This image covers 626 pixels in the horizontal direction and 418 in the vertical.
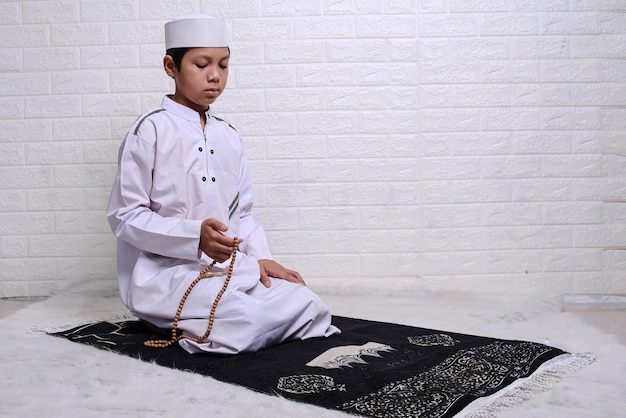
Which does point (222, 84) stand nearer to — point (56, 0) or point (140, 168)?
point (140, 168)

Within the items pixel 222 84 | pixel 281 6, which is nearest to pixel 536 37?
pixel 281 6

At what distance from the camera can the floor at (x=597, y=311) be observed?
9.13ft

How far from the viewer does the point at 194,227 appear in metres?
2.34

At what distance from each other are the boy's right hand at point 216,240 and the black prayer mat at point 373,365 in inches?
12.0

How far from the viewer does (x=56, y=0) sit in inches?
140

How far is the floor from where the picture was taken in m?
2.78

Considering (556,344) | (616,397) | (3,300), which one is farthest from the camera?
(3,300)

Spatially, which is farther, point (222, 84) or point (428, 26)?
point (428, 26)

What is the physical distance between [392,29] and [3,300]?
2210 millimetres

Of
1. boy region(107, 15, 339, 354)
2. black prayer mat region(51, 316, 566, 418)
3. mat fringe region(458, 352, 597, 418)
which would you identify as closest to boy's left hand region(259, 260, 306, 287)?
boy region(107, 15, 339, 354)

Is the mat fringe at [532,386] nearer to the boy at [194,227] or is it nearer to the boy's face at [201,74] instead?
the boy at [194,227]

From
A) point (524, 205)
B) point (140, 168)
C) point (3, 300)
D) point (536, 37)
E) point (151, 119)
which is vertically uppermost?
point (536, 37)

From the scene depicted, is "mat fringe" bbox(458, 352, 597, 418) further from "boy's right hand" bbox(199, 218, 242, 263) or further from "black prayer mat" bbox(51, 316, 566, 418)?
"boy's right hand" bbox(199, 218, 242, 263)

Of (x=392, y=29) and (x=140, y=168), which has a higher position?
(x=392, y=29)
